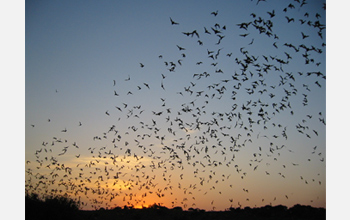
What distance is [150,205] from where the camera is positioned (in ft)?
111

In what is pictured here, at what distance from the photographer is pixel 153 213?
1242 inches

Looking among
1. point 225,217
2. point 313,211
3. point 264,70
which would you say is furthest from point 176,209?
point 264,70

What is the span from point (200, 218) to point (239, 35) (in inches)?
679

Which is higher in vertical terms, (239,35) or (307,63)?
(239,35)

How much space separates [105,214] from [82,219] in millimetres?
2636

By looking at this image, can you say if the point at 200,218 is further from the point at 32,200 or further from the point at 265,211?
the point at 32,200

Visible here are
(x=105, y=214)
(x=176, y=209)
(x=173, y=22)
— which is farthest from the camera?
(x=176, y=209)

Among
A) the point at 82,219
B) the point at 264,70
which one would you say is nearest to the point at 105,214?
the point at 82,219

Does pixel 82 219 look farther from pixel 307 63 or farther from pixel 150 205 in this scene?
pixel 307 63

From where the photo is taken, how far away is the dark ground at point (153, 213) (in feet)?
Answer: 91.1

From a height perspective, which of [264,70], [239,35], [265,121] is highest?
[239,35]

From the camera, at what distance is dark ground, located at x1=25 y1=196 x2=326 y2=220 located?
27.8 metres
